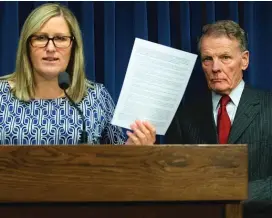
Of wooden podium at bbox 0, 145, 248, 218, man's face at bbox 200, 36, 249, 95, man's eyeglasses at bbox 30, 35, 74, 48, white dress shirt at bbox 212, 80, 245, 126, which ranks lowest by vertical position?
wooden podium at bbox 0, 145, 248, 218

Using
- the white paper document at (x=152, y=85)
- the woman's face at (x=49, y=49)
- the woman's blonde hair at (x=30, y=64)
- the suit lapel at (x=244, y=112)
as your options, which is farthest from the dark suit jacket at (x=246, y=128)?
the woman's face at (x=49, y=49)

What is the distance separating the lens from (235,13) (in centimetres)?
267

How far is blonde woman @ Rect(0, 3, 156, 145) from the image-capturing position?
2.07 metres

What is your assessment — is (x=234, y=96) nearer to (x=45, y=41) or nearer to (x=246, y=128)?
(x=246, y=128)

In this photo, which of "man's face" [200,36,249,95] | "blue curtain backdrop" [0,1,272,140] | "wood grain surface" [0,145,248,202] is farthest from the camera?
"blue curtain backdrop" [0,1,272,140]

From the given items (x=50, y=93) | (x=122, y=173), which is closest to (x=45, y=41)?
(x=50, y=93)

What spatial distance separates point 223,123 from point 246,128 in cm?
9

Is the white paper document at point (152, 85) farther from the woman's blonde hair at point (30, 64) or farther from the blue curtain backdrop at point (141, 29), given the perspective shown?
the blue curtain backdrop at point (141, 29)

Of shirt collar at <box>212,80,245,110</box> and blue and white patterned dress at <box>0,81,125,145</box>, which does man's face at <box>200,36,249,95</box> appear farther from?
blue and white patterned dress at <box>0,81,125,145</box>

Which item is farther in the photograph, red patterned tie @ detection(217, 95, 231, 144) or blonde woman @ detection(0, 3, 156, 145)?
red patterned tie @ detection(217, 95, 231, 144)

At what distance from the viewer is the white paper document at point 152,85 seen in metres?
2.01

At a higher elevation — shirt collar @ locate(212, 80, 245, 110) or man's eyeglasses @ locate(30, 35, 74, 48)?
man's eyeglasses @ locate(30, 35, 74, 48)

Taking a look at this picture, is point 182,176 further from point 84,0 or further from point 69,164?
point 84,0

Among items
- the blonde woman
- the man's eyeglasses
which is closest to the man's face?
the blonde woman
